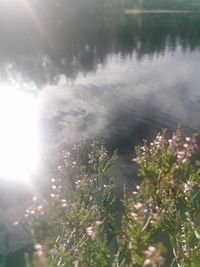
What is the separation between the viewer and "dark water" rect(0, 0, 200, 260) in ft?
117

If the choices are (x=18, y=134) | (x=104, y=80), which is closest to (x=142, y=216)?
(x=18, y=134)

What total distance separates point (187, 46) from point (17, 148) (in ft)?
208

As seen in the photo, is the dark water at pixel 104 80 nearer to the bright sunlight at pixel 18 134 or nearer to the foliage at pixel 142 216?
the bright sunlight at pixel 18 134

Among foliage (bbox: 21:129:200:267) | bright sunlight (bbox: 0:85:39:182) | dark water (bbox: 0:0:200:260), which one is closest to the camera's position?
foliage (bbox: 21:129:200:267)

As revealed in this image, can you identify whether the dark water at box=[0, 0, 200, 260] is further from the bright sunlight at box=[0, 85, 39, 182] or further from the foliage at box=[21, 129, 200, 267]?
the foliage at box=[21, 129, 200, 267]

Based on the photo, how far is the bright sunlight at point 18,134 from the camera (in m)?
28.0

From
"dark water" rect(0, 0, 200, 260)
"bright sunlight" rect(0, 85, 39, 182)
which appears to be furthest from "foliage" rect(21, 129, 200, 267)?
"bright sunlight" rect(0, 85, 39, 182)

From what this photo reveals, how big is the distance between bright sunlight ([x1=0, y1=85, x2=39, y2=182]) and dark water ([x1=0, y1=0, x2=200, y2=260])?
75 centimetres

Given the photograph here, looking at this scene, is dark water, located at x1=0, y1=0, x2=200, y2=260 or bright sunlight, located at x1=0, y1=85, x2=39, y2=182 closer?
bright sunlight, located at x1=0, y1=85, x2=39, y2=182

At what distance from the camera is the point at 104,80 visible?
53.6 m

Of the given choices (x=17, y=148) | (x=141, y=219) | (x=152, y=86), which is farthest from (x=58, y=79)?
(x=141, y=219)

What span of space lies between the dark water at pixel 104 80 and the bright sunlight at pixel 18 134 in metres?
0.75

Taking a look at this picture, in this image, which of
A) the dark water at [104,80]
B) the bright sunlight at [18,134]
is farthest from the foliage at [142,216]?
the bright sunlight at [18,134]

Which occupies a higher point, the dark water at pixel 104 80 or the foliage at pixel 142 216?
the dark water at pixel 104 80
